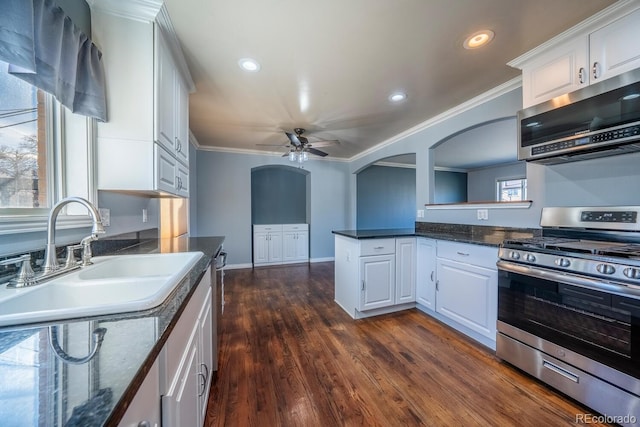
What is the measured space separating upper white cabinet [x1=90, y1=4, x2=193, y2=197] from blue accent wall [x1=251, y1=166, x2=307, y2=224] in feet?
13.1

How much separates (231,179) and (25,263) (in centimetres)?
401

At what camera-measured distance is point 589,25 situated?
5.19 ft

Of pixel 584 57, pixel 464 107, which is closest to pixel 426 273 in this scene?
pixel 464 107

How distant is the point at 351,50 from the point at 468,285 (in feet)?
7.11

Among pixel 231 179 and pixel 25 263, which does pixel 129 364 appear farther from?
pixel 231 179

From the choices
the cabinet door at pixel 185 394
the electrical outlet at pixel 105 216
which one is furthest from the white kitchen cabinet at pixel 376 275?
the electrical outlet at pixel 105 216

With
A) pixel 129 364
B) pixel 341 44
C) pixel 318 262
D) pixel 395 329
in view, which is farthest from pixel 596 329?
pixel 318 262

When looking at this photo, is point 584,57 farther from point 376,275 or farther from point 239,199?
point 239,199

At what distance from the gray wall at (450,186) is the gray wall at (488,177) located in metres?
0.19

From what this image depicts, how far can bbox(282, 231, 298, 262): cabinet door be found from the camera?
5227 mm

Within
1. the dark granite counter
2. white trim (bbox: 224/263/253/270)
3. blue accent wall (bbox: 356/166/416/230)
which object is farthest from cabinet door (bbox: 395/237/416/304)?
blue accent wall (bbox: 356/166/416/230)

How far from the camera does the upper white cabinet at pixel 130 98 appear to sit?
1.42 metres

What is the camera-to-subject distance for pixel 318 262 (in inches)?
212

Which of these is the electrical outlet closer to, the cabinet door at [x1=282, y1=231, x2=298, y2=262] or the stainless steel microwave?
the stainless steel microwave
